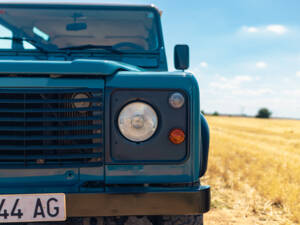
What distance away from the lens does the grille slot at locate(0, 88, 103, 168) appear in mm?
1903

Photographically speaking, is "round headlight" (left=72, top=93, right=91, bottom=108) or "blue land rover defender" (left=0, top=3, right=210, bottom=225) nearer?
"blue land rover defender" (left=0, top=3, right=210, bottom=225)

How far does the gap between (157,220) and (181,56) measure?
142 cm

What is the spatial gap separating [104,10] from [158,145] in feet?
6.35

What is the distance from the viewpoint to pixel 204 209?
194cm

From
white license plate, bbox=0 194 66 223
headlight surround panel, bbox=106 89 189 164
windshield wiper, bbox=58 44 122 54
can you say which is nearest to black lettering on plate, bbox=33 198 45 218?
white license plate, bbox=0 194 66 223

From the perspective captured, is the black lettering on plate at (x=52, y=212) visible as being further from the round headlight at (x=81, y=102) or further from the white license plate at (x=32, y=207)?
the round headlight at (x=81, y=102)

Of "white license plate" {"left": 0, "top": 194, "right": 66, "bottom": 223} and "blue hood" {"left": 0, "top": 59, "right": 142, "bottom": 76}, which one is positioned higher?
"blue hood" {"left": 0, "top": 59, "right": 142, "bottom": 76}

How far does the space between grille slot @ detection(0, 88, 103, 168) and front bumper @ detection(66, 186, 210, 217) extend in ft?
0.71

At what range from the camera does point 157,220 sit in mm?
2318

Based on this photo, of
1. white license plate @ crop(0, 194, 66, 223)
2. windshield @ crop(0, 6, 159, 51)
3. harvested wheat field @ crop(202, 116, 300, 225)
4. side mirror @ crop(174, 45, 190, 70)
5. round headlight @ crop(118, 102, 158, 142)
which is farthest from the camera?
harvested wheat field @ crop(202, 116, 300, 225)

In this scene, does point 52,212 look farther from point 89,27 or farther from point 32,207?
point 89,27

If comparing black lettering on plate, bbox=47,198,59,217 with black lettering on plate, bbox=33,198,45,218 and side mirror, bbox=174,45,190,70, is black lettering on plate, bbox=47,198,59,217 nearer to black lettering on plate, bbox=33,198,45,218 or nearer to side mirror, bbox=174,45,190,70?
black lettering on plate, bbox=33,198,45,218

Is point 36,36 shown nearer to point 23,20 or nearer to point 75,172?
point 23,20

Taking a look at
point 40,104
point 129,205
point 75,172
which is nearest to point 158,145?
point 129,205
